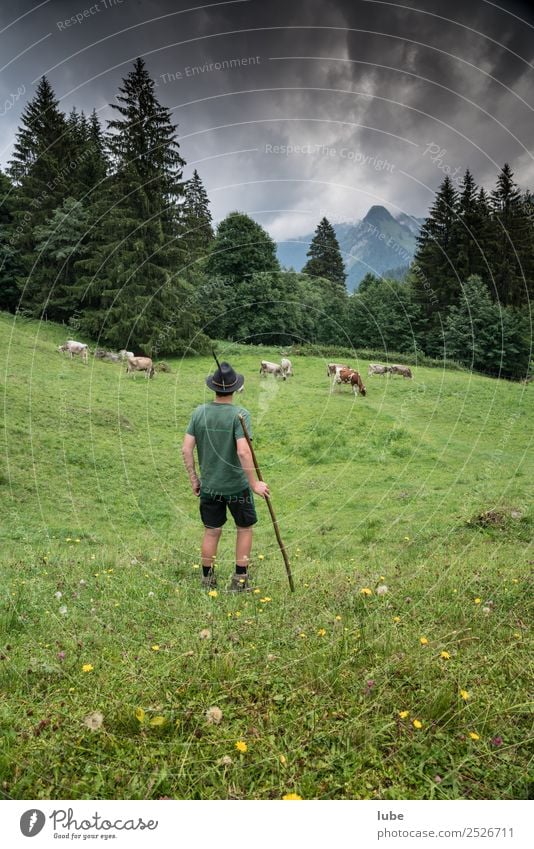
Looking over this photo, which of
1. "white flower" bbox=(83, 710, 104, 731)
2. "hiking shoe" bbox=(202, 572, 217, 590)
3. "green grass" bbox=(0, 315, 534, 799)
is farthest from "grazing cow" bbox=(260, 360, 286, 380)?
"white flower" bbox=(83, 710, 104, 731)

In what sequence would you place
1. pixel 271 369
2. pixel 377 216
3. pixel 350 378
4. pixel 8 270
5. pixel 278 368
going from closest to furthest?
pixel 377 216 < pixel 271 369 < pixel 278 368 < pixel 350 378 < pixel 8 270

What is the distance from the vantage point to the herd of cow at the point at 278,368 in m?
17.2

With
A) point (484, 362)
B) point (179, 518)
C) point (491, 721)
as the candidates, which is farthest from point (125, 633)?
point (484, 362)

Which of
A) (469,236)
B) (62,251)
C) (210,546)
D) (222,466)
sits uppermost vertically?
(469,236)

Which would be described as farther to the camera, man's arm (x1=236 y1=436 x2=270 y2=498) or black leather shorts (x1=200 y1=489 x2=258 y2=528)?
black leather shorts (x1=200 y1=489 x2=258 y2=528)

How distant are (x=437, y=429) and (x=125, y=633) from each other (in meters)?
16.0

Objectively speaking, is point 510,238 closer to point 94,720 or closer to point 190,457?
point 190,457

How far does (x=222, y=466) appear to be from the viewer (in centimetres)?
603

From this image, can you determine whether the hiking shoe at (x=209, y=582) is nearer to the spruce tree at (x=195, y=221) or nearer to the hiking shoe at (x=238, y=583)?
the hiking shoe at (x=238, y=583)

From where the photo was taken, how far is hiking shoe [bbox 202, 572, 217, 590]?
19.8ft

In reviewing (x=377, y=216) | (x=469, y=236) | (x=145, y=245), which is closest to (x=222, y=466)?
(x=377, y=216)

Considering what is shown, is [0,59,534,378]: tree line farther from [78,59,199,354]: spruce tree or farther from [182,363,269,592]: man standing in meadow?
[182,363,269,592]: man standing in meadow

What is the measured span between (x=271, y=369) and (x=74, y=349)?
11475 millimetres
